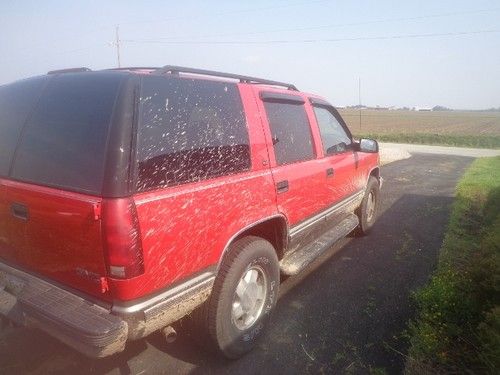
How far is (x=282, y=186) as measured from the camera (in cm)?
310

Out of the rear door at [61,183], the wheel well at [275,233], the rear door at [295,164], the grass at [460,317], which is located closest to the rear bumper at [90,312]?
the rear door at [61,183]

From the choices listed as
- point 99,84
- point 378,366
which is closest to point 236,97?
point 99,84

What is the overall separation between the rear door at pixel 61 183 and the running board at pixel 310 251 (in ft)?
6.06

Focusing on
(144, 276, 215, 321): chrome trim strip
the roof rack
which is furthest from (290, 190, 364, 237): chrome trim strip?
the roof rack

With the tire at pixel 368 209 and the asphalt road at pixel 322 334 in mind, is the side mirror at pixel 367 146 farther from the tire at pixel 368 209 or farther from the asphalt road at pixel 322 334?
the asphalt road at pixel 322 334

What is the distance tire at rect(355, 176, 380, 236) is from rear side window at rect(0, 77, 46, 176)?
4459mm

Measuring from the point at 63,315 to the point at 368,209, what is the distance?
16.0 ft

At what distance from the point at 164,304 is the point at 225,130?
1.26 m

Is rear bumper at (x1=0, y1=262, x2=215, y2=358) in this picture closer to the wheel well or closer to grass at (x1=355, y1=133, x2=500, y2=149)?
the wheel well

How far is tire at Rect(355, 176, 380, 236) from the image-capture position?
555 centimetres

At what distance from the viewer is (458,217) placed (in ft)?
21.8

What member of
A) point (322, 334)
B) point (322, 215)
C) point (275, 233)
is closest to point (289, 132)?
point (275, 233)

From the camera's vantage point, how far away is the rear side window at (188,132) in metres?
2.10

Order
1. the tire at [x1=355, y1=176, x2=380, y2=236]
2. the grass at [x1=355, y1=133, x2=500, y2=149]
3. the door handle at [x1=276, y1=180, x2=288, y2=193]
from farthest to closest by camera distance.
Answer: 1. the grass at [x1=355, y1=133, x2=500, y2=149]
2. the tire at [x1=355, y1=176, x2=380, y2=236]
3. the door handle at [x1=276, y1=180, x2=288, y2=193]
